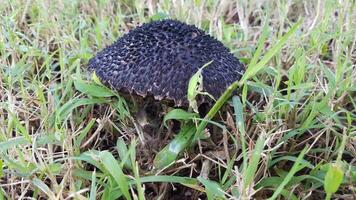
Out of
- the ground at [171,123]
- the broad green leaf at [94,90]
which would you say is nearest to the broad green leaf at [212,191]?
the ground at [171,123]

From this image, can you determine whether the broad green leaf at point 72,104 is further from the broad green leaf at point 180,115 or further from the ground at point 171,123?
the broad green leaf at point 180,115

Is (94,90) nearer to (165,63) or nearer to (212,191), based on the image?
(165,63)

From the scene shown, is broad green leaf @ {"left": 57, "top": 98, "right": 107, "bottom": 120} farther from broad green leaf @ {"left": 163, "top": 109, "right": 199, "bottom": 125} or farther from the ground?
broad green leaf @ {"left": 163, "top": 109, "right": 199, "bottom": 125}

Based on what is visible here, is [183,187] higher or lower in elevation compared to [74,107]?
lower

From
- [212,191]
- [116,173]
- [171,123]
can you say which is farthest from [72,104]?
[212,191]

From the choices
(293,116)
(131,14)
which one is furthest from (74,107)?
(131,14)

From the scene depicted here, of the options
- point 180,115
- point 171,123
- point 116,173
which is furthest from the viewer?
point 171,123

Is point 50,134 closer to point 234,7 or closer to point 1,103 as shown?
point 1,103
